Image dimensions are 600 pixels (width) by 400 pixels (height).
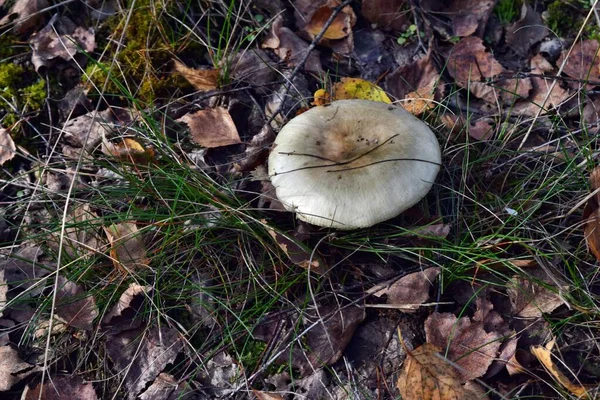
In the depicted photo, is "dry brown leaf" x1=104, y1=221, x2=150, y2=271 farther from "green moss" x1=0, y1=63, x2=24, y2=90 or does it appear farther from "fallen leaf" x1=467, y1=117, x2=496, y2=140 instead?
"fallen leaf" x1=467, y1=117, x2=496, y2=140

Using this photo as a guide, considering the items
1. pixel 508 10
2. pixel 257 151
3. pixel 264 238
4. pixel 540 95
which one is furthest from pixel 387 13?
pixel 264 238

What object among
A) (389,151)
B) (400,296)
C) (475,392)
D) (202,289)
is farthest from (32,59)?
(475,392)

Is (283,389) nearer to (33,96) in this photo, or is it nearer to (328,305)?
(328,305)

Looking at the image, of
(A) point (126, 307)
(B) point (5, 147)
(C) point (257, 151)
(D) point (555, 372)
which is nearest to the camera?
(D) point (555, 372)

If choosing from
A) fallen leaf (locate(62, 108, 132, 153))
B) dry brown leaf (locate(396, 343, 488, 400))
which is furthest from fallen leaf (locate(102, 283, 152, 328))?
dry brown leaf (locate(396, 343, 488, 400))

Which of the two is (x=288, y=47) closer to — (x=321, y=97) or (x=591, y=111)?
(x=321, y=97)

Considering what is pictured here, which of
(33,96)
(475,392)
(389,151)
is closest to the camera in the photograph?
Result: (475,392)
